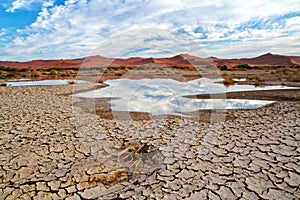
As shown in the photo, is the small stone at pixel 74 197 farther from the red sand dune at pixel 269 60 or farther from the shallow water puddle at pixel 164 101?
the red sand dune at pixel 269 60

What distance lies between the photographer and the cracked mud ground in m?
3.11

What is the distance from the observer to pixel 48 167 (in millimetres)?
3738

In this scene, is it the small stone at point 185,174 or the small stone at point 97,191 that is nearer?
the small stone at point 97,191

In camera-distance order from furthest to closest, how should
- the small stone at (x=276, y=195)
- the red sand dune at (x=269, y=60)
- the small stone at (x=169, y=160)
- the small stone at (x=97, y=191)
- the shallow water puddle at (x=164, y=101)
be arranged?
the red sand dune at (x=269, y=60)
the shallow water puddle at (x=164, y=101)
the small stone at (x=169, y=160)
the small stone at (x=97, y=191)
the small stone at (x=276, y=195)

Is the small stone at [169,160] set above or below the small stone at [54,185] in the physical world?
above

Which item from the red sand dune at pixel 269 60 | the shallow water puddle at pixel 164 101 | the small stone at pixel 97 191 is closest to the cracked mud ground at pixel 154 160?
the small stone at pixel 97 191

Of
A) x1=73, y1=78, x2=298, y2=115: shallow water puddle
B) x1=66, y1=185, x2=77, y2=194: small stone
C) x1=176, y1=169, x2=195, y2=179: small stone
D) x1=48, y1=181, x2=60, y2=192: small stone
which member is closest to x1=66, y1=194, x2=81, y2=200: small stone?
x1=66, y1=185, x2=77, y2=194: small stone

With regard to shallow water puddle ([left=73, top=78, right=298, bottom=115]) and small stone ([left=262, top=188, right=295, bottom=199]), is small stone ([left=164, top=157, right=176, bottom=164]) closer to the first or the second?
small stone ([left=262, top=188, right=295, bottom=199])

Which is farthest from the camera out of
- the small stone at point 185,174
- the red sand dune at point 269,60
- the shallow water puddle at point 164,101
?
the red sand dune at point 269,60

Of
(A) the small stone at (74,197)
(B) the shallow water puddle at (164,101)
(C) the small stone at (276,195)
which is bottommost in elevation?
(C) the small stone at (276,195)

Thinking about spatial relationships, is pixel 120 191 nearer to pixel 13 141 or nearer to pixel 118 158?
pixel 118 158

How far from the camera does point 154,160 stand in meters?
4.04

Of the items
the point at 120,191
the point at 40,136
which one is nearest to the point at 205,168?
the point at 120,191

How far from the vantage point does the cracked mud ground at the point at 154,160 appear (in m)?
3.11
